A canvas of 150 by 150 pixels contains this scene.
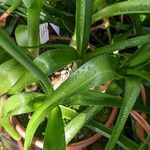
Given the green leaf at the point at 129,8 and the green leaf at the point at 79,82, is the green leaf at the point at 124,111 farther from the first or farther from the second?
the green leaf at the point at 129,8

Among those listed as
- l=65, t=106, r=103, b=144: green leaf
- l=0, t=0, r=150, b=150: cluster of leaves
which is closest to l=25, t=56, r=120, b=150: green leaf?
l=0, t=0, r=150, b=150: cluster of leaves

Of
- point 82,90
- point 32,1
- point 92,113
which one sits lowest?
point 92,113

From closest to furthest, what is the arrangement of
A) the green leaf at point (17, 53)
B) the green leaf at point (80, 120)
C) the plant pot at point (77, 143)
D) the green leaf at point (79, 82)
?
the green leaf at point (17, 53) < the green leaf at point (79, 82) < the green leaf at point (80, 120) < the plant pot at point (77, 143)

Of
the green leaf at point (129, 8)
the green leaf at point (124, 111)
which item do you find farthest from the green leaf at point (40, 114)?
the green leaf at point (129, 8)

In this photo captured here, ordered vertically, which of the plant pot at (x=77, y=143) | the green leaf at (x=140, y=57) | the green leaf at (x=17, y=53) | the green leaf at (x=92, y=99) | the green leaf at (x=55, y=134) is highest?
the green leaf at (x=17, y=53)

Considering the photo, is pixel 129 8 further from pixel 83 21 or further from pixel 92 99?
pixel 92 99

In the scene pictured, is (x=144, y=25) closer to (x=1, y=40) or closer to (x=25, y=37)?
(x=25, y=37)

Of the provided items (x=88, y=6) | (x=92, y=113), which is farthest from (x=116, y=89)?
(x=88, y=6)
